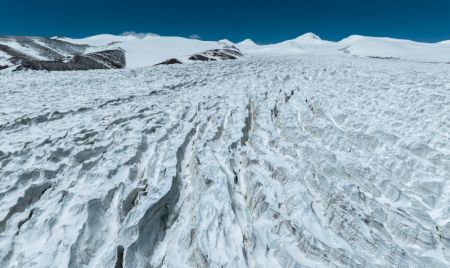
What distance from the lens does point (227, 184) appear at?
17.8 ft

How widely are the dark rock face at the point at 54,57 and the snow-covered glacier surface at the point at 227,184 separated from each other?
16783mm

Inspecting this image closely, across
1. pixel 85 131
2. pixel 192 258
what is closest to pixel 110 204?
pixel 192 258

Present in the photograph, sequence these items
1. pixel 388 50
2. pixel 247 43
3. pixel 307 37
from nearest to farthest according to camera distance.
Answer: pixel 388 50 → pixel 307 37 → pixel 247 43

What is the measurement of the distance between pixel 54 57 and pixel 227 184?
55.1 m

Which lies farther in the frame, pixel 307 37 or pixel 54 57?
pixel 307 37

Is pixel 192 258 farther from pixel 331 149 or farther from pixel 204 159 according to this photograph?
pixel 331 149

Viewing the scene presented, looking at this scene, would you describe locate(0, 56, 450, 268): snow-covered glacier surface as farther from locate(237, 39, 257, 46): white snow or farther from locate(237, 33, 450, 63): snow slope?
locate(237, 39, 257, 46): white snow

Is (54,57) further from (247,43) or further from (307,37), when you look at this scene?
(307,37)

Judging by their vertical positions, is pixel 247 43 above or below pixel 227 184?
below

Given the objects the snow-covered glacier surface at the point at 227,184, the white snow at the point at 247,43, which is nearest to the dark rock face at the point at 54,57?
the snow-covered glacier surface at the point at 227,184

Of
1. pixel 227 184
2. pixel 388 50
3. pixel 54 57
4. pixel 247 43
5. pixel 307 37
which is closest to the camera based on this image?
pixel 227 184

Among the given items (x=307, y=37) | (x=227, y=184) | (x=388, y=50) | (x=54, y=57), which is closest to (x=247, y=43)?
(x=307, y=37)

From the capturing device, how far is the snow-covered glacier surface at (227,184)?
13.2ft

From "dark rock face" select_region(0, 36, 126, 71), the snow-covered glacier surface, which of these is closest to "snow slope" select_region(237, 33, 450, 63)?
"dark rock face" select_region(0, 36, 126, 71)
